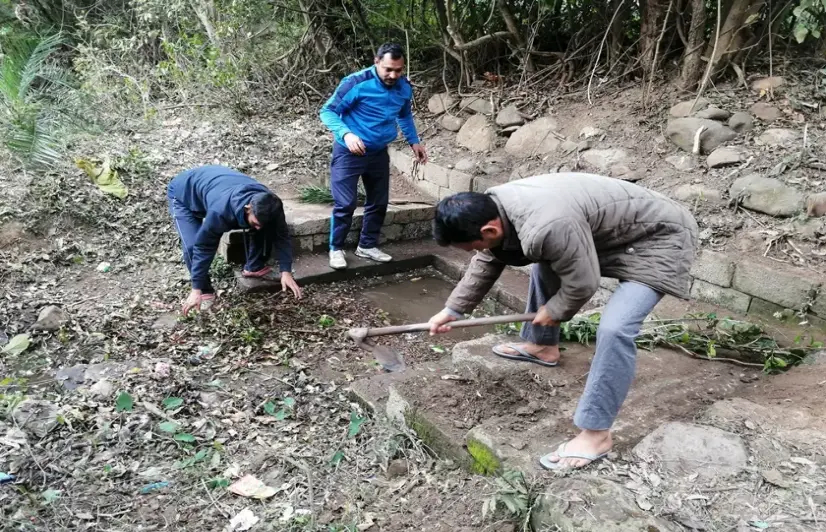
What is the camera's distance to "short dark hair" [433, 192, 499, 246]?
2211 millimetres

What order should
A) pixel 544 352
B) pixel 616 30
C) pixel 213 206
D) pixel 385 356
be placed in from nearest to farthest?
pixel 544 352, pixel 385 356, pixel 213 206, pixel 616 30

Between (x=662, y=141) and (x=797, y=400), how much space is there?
3.06 m

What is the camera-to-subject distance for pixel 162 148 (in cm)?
703

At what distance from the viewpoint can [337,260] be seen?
4.94m

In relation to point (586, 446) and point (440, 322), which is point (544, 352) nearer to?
point (440, 322)

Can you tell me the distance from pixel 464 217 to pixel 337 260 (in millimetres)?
2863

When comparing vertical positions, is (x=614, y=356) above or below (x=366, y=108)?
below

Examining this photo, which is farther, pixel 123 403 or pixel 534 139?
pixel 534 139

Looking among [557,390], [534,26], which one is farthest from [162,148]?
[557,390]

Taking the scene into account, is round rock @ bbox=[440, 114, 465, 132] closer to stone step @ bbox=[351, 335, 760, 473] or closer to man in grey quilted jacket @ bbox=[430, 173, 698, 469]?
stone step @ bbox=[351, 335, 760, 473]

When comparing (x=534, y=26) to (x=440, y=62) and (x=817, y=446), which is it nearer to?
(x=440, y=62)

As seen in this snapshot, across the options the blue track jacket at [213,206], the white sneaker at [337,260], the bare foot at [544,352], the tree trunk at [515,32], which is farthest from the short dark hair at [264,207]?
the tree trunk at [515,32]

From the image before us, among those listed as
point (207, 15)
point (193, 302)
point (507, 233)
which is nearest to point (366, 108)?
point (193, 302)

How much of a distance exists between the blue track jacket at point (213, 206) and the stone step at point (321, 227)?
20.9 inches
